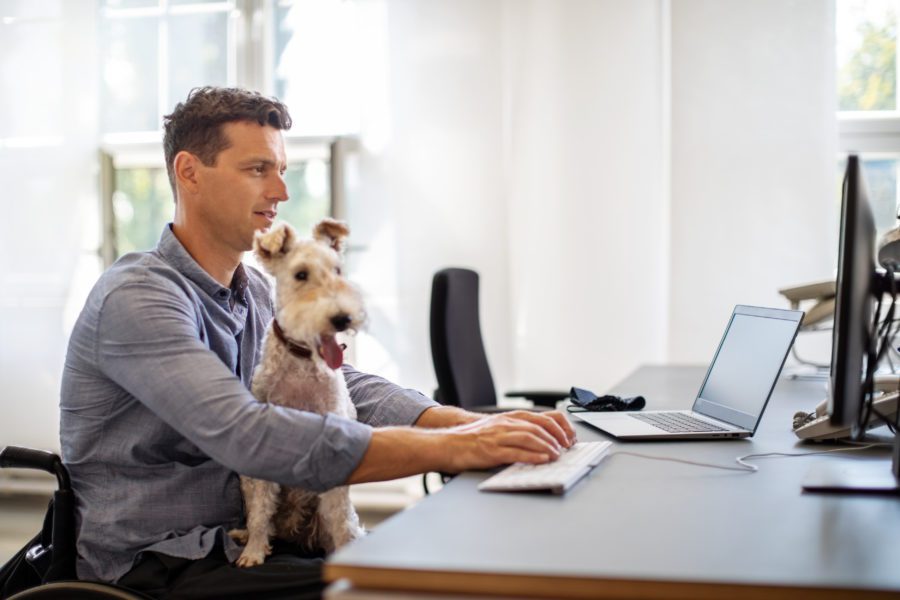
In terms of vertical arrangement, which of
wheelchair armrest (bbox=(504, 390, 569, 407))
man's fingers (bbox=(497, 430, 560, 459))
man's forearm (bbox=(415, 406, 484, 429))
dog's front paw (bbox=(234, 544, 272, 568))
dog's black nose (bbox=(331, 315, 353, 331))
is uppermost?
dog's black nose (bbox=(331, 315, 353, 331))

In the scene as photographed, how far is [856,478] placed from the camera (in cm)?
131

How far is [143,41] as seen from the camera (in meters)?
4.37

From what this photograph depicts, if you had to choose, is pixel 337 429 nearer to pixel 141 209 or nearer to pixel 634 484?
pixel 634 484

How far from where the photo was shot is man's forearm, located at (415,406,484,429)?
1724 millimetres

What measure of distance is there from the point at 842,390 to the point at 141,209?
3.89 metres

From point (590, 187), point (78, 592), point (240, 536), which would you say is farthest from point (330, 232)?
point (590, 187)

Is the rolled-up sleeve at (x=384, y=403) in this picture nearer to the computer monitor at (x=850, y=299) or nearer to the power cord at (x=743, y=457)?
the power cord at (x=743, y=457)

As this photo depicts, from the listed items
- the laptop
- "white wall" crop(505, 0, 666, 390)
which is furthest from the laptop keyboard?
"white wall" crop(505, 0, 666, 390)

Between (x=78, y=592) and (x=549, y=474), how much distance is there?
2.35 ft

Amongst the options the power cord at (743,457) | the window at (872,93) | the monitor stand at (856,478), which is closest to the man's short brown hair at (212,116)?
the power cord at (743,457)

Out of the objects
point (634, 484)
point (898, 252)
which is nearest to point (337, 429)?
point (634, 484)

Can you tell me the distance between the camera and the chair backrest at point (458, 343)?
9.44 ft

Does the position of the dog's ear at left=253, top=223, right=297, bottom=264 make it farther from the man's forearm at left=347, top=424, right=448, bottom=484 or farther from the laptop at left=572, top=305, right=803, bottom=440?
the laptop at left=572, top=305, right=803, bottom=440

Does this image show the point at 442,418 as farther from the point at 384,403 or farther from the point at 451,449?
the point at 451,449
